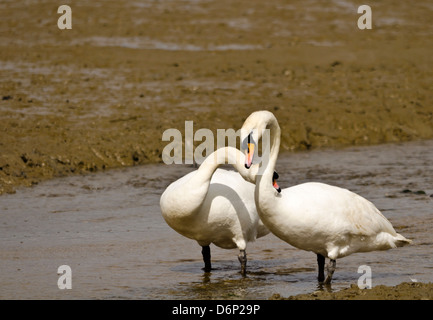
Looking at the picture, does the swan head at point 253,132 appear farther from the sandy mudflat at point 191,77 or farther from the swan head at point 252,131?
the sandy mudflat at point 191,77

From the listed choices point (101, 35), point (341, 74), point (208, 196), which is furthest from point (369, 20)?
point (208, 196)

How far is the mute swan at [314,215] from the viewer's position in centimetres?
748

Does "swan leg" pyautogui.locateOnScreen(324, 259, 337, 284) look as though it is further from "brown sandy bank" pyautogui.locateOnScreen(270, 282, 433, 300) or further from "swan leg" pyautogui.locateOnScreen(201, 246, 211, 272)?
"swan leg" pyautogui.locateOnScreen(201, 246, 211, 272)

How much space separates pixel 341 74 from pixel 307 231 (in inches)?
424

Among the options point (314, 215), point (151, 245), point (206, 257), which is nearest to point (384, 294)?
point (314, 215)

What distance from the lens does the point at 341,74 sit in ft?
59.1

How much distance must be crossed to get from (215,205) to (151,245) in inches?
64.3

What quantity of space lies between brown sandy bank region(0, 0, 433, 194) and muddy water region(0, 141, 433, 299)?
0.99 metres

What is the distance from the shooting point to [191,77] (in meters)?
17.2

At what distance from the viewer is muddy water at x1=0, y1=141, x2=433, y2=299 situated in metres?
8.19

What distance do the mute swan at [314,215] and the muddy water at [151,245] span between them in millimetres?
386

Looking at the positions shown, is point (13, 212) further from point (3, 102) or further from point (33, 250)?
point (3, 102)

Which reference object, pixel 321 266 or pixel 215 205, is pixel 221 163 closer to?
pixel 215 205

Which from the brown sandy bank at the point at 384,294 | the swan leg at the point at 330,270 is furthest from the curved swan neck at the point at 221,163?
the brown sandy bank at the point at 384,294
